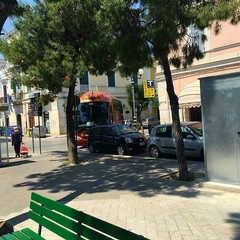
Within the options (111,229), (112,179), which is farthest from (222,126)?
(111,229)

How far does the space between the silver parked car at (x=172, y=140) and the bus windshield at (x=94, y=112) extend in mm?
11081

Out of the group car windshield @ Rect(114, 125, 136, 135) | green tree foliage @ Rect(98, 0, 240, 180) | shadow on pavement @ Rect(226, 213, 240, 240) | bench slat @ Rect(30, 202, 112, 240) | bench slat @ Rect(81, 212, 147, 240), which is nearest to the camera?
bench slat @ Rect(81, 212, 147, 240)

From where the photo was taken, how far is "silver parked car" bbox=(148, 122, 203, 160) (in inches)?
567

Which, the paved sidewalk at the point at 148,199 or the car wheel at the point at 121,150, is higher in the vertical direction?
the car wheel at the point at 121,150

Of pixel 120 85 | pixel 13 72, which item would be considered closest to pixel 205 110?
pixel 13 72

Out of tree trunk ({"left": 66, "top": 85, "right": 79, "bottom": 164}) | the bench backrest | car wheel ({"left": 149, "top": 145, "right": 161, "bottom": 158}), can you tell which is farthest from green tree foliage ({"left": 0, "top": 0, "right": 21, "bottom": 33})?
car wheel ({"left": 149, "top": 145, "right": 161, "bottom": 158})

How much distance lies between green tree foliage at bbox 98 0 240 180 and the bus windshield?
17350 millimetres

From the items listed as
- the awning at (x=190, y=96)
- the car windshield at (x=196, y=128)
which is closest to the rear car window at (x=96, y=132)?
the awning at (x=190, y=96)

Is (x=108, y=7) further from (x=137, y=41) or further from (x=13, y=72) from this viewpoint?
(x=13, y=72)

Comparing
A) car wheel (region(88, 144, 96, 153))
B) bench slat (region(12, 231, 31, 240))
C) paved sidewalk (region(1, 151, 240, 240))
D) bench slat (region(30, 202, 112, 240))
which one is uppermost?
bench slat (region(30, 202, 112, 240))

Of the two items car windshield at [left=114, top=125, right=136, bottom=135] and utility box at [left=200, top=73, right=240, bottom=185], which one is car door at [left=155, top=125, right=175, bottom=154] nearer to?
car windshield at [left=114, top=125, right=136, bottom=135]

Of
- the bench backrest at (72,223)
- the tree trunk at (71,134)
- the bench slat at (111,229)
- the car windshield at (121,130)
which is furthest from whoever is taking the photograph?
the car windshield at (121,130)

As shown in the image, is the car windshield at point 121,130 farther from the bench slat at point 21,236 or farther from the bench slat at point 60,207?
the bench slat at point 21,236

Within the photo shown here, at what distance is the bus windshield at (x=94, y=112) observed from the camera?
2712cm
